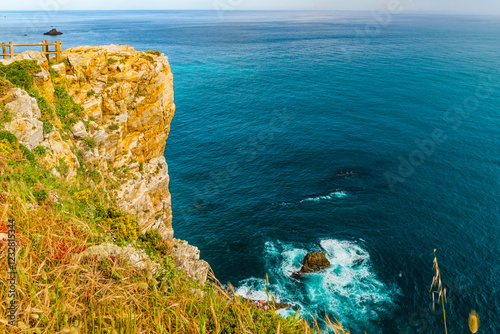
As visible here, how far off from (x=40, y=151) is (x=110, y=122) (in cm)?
1119

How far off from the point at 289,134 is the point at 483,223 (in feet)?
147

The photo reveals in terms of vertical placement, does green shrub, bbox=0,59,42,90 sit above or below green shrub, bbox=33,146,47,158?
above

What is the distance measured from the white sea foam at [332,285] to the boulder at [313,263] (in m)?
0.65

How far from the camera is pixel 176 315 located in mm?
6590

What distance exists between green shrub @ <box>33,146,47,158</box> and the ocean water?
17835mm

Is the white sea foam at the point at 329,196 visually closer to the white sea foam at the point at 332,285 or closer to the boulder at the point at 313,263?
the white sea foam at the point at 332,285

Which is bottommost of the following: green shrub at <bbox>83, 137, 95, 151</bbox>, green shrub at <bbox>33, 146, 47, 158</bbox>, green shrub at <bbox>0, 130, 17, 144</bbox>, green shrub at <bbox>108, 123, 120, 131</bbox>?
green shrub at <bbox>83, 137, 95, 151</bbox>

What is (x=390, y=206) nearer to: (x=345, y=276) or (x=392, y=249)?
(x=392, y=249)

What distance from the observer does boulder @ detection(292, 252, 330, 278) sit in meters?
44.3

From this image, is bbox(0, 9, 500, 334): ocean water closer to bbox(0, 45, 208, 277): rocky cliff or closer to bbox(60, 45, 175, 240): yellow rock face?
bbox(0, 45, 208, 277): rocky cliff

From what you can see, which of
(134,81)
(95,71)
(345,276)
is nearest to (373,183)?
(345,276)

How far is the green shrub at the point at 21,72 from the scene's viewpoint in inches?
1008

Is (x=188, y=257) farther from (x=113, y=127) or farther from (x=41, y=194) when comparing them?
(x=41, y=194)

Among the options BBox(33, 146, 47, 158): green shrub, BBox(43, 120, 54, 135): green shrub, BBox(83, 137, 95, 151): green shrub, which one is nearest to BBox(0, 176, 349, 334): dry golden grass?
BBox(33, 146, 47, 158): green shrub
